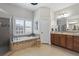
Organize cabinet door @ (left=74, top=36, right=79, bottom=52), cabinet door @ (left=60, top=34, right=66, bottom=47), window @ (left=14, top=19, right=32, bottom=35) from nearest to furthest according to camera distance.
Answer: window @ (left=14, top=19, right=32, bottom=35), cabinet door @ (left=74, top=36, right=79, bottom=52), cabinet door @ (left=60, top=34, right=66, bottom=47)

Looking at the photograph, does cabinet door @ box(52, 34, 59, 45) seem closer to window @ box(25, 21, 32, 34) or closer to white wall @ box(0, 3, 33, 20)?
window @ box(25, 21, 32, 34)

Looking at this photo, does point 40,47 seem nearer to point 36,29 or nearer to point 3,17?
point 36,29

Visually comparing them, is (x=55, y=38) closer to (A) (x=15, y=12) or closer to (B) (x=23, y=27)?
(B) (x=23, y=27)

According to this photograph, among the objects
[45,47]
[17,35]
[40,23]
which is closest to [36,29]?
[40,23]

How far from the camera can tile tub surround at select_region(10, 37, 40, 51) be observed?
2416 millimetres

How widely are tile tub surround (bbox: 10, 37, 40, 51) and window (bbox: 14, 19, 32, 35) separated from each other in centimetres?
20

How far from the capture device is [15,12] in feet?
7.33

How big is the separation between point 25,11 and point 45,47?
52.6 inches

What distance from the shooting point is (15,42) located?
242 centimetres

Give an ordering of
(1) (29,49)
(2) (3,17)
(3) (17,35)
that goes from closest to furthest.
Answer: (2) (3,17), (3) (17,35), (1) (29,49)

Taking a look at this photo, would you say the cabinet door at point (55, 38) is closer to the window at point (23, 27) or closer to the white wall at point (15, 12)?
the window at point (23, 27)

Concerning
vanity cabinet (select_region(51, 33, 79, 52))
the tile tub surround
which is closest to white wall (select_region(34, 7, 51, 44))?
the tile tub surround

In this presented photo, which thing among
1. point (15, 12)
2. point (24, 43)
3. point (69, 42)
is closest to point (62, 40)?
point (69, 42)

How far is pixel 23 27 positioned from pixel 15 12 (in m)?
0.42
